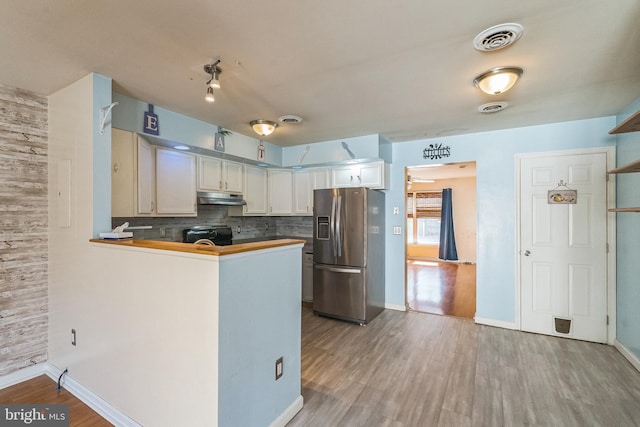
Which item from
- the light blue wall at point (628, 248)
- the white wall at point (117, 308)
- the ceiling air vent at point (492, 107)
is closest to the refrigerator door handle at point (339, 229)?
the ceiling air vent at point (492, 107)

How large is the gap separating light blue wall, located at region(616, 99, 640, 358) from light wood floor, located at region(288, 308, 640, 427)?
314 mm

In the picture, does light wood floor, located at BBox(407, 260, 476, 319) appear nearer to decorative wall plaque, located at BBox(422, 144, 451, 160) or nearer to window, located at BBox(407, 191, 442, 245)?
window, located at BBox(407, 191, 442, 245)

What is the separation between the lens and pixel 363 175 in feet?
13.6

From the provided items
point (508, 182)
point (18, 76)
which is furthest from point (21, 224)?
point (508, 182)

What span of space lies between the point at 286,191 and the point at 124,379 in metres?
3.23

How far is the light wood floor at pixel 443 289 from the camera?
4316 millimetres

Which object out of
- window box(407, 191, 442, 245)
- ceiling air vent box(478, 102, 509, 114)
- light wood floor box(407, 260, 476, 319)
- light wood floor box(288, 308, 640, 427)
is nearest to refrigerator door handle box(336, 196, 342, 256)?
light wood floor box(288, 308, 640, 427)

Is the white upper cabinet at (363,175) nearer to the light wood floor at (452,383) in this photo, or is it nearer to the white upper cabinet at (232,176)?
the white upper cabinet at (232,176)

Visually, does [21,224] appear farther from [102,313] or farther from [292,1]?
[292,1]

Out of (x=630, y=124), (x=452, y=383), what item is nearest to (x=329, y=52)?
(x=630, y=124)

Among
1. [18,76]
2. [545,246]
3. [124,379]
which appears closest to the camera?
[124,379]

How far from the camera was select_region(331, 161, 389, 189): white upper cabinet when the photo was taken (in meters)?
4.01

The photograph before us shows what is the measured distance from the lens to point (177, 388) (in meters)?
1.62

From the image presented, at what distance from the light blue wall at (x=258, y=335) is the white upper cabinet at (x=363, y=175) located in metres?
2.27
